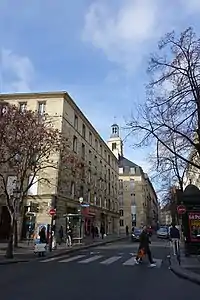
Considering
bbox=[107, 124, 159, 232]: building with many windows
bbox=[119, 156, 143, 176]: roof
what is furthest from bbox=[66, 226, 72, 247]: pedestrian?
bbox=[119, 156, 143, 176]: roof

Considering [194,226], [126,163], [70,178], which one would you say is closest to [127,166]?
[126,163]

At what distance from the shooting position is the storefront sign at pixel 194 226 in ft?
63.0

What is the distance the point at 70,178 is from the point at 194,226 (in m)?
21.2

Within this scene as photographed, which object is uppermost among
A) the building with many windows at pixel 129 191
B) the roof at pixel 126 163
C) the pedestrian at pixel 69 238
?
the roof at pixel 126 163

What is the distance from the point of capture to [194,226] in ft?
63.5

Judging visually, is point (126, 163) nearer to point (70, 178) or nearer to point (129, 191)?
point (129, 191)

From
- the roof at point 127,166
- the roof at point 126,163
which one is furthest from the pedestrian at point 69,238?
the roof at point 126,163

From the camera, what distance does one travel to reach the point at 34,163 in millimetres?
23422

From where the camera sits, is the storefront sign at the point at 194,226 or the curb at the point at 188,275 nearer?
the curb at the point at 188,275

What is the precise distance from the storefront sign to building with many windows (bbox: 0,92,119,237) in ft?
35.9

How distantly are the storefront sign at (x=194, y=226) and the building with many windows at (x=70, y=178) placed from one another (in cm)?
1095

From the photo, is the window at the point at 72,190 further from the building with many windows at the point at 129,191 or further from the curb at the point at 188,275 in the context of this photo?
the building with many windows at the point at 129,191

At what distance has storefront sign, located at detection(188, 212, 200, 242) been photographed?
63.0ft

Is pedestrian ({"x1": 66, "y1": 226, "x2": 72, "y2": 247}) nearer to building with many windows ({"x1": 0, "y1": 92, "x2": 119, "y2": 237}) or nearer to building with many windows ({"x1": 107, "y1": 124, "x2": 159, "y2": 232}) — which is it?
building with many windows ({"x1": 0, "y1": 92, "x2": 119, "y2": 237})
